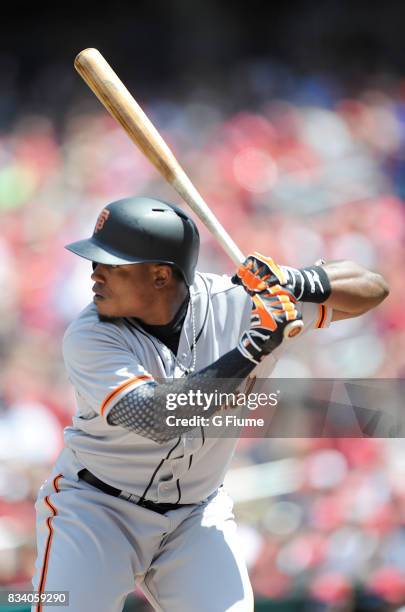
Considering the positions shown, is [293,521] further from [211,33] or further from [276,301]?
[211,33]

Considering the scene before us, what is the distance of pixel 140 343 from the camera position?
7.30 feet

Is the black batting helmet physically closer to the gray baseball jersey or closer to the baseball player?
the baseball player

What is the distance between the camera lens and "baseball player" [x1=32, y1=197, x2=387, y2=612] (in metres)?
2.04

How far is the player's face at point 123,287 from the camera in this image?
2.15 meters

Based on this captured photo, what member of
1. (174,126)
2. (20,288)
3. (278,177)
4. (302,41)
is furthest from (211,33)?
(20,288)

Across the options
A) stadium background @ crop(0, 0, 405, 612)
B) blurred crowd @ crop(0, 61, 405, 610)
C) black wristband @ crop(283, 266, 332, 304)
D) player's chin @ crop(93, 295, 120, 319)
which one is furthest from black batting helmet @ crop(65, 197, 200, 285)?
blurred crowd @ crop(0, 61, 405, 610)

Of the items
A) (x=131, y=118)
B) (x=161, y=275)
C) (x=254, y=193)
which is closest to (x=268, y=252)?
(x=254, y=193)

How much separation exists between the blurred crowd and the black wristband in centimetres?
196

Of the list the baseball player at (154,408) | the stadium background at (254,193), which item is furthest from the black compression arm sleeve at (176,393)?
the stadium background at (254,193)

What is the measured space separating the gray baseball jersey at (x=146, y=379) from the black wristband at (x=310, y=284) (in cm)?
12

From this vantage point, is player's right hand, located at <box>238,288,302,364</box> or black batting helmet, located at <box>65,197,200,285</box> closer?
player's right hand, located at <box>238,288,302,364</box>

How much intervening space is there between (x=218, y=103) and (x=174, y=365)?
4614 mm

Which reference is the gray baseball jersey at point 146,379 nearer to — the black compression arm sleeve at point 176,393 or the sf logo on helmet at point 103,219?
the black compression arm sleeve at point 176,393

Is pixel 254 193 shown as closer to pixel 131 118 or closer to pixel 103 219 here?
pixel 131 118
